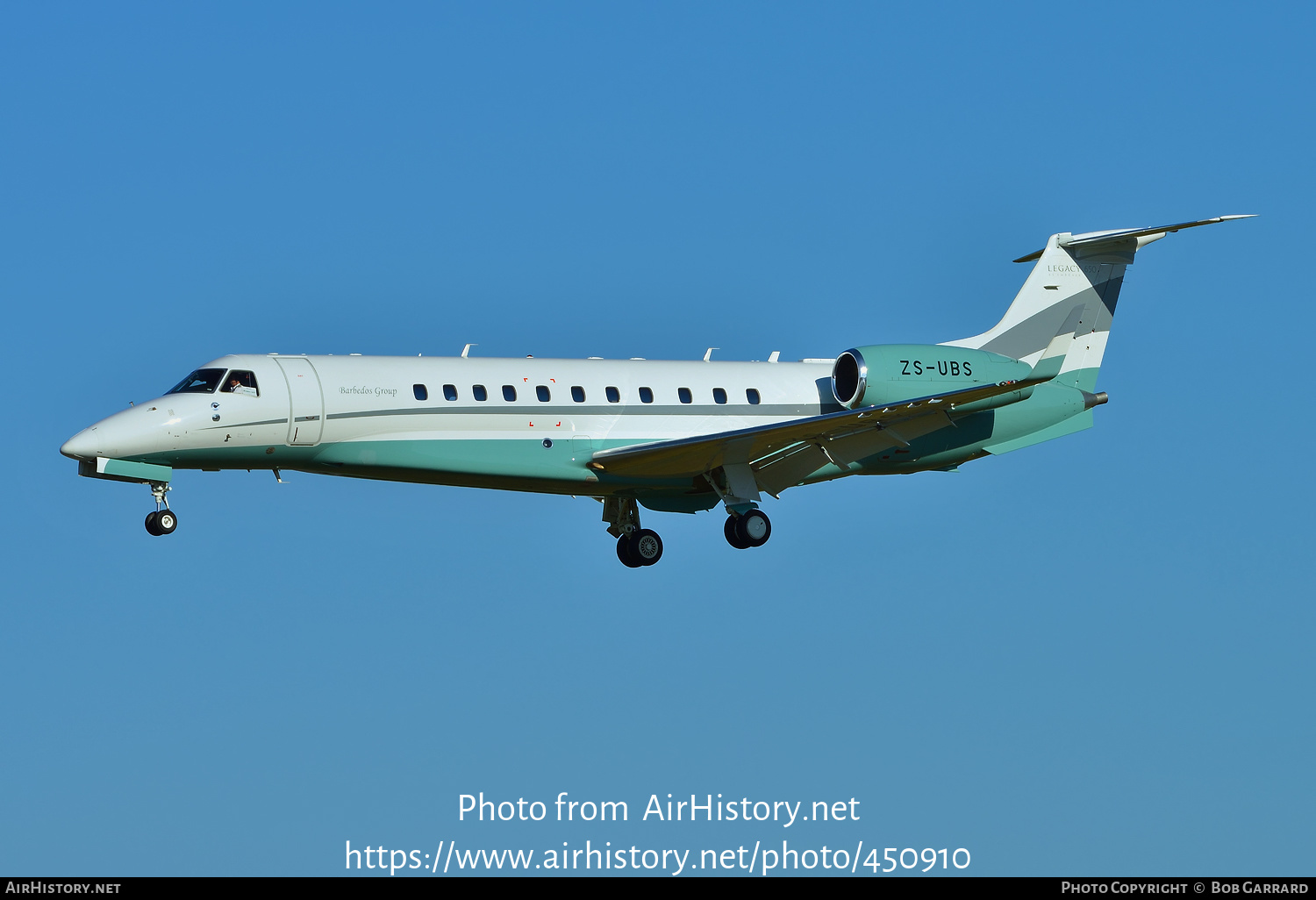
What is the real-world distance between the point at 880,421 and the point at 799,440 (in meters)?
1.57

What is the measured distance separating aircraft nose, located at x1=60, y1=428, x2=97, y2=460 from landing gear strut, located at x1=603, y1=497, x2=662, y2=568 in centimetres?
1050

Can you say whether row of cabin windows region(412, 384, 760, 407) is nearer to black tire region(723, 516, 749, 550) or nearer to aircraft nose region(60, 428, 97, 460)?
black tire region(723, 516, 749, 550)

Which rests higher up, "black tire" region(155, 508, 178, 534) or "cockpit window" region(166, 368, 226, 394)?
"cockpit window" region(166, 368, 226, 394)

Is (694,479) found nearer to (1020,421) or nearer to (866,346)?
(866,346)

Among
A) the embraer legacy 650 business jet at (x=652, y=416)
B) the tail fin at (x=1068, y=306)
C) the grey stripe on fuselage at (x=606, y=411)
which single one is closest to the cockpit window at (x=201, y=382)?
the embraer legacy 650 business jet at (x=652, y=416)

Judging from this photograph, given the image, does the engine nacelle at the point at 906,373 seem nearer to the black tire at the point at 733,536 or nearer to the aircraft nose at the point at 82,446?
the black tire at the point at 733,536

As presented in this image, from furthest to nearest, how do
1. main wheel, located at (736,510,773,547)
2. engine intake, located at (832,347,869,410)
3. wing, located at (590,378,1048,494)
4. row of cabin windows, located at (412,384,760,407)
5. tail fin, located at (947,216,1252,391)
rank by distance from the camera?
1. tail fin, located at (947,216,1252,391)
2. engine intake, located at (832,347,869,410)
3. main wheel, located at (736,510,773,547)
4. wing, located at (590,378,1048,494)
5. row of cabin windows, located at (412,384,760,407)

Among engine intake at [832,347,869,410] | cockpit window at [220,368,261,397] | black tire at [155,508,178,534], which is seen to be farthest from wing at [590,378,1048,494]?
black tire at [155,508,178,534]

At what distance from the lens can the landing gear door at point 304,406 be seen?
29469 millimetres

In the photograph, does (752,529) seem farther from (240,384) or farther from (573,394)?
(240,384)

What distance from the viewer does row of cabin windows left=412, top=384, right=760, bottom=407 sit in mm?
30516

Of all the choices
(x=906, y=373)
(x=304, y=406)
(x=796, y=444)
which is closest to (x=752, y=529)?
(x=796, y=444)

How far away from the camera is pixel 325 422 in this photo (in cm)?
2962

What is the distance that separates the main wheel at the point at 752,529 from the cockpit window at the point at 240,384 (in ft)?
30.9
